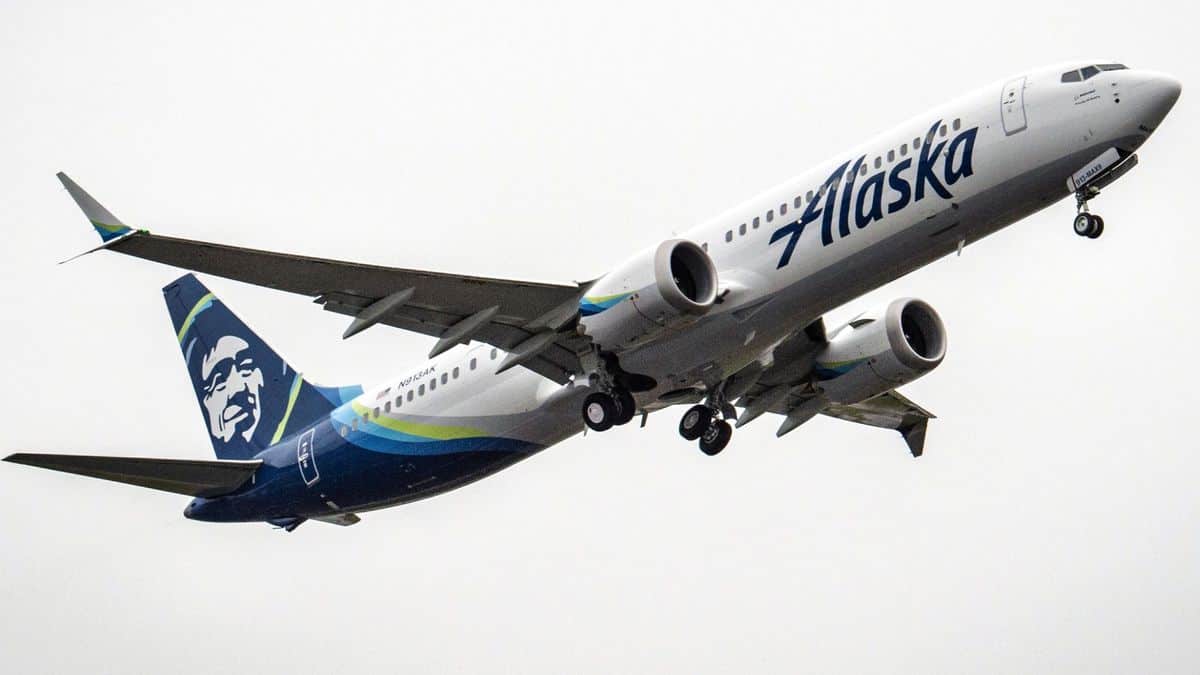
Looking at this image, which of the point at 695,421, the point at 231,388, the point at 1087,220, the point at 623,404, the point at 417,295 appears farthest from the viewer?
the point at 231,388

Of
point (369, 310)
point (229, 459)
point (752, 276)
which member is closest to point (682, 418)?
point (752, 276)

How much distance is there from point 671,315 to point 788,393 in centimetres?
697

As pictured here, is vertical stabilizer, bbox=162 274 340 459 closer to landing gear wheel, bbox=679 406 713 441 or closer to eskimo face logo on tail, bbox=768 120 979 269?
landing gear wheel, bbox=679 406 713 441

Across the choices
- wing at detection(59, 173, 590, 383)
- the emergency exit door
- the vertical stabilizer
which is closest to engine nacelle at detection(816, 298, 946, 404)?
wing at detection(59, 173, 590, 383)

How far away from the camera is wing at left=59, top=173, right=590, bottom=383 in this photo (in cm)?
2759

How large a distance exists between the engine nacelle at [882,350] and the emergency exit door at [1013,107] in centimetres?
628

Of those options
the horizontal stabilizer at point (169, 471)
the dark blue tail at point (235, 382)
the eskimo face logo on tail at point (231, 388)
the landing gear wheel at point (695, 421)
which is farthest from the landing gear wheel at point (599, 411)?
the eskimo face logo on tail at point (231, 388)

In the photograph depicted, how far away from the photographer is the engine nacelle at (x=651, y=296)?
29.2 m

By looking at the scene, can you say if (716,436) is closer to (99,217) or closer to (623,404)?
(623,404)

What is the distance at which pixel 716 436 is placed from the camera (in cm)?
3466

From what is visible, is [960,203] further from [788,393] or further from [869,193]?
[788,393]

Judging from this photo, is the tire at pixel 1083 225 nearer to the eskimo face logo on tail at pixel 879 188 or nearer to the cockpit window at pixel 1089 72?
the eskimo face logo on tail at pixel 879 188

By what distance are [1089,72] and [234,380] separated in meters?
21.2

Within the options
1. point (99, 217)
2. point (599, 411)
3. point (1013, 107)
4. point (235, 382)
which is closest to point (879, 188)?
point (1013, 107)
